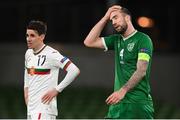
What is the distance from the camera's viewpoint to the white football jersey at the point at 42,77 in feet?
28.9

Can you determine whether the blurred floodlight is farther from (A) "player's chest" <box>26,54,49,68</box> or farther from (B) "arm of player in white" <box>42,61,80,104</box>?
(B) "arm of player in white" <box>42,61,80,104</box>

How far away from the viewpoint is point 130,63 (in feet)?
28.1

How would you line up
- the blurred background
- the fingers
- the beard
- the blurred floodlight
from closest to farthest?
the fingers, the beard, the blurred background, the blurred floodlight

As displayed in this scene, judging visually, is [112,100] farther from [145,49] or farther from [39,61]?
[39,61]

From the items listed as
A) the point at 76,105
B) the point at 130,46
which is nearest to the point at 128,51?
the point at 130,46

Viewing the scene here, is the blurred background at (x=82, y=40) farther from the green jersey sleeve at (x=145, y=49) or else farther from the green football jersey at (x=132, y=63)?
the green jersey sleeve at (x=145, y=49)

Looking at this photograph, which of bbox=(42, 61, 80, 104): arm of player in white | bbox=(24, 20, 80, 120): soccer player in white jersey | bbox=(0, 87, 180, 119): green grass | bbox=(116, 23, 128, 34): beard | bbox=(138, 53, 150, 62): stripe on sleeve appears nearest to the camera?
bbox=(138, 53, 150, 62): stripe on sleeve

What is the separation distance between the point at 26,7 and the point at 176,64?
19.4ft

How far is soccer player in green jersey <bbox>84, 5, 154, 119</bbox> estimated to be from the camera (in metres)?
8.41

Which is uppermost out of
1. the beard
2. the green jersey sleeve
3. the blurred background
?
the beard

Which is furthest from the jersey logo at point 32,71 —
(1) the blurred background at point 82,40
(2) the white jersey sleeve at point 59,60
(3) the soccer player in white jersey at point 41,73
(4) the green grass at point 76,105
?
(1) the blurred background at point 82,40

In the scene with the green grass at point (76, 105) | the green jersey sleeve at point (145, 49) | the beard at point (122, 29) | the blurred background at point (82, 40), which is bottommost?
the green grass at point (76, 105)

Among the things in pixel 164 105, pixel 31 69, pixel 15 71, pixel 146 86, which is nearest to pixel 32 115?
pixel 31 69

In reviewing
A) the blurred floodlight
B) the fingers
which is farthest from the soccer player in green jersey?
the blurred floodlight
